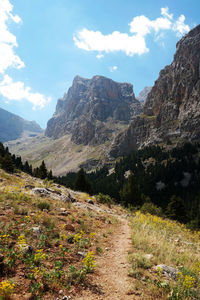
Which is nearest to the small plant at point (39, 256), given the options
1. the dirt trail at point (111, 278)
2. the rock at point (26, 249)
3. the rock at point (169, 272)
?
the rock at point (26, 249)

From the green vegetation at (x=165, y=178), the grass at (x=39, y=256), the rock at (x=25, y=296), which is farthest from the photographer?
Answer: the green vegetation at (x=165, y=178)

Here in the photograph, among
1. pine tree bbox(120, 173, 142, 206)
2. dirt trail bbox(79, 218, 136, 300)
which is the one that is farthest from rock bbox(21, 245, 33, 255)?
pine tree bbox(120, 173, 142, 206)

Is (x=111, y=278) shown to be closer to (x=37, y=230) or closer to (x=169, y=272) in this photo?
(x=169, y=272)

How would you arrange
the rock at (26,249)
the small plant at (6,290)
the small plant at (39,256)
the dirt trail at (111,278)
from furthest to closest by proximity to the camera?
the rock at (26,249) → the small plant at (39,256) → the dirt trail at (111,278) → the small plant at (6,290)

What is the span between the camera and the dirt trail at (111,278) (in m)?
4.09

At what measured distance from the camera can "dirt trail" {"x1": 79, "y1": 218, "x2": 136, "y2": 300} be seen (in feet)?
13.4

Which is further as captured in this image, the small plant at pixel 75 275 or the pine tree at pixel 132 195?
the pine tree at pixel 132 195

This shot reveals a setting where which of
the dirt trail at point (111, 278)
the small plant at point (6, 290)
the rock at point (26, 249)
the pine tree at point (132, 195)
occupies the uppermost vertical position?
the small plant at point (6, 290)

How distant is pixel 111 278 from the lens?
4898 mm

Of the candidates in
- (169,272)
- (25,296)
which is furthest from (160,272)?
(25,296)

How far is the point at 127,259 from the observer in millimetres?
6160

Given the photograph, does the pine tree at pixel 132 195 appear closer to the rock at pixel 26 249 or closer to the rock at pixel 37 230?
the rock at pixel 37 230

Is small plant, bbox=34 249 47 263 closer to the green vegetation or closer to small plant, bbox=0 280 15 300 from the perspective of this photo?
small plant, bbox=0 280 15 300

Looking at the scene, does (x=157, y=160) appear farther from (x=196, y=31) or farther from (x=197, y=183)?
(x=196, y=31)
